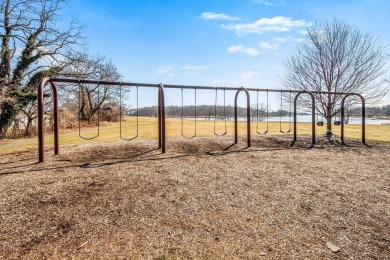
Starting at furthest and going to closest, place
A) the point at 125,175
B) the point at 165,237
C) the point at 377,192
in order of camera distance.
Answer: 1. the point at 125,175
2. the point at 377,192
3. the point at 165,237

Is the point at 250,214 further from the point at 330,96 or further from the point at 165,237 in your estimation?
the point at 330,96

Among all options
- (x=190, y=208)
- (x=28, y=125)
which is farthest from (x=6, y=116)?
(x=190, y=208)

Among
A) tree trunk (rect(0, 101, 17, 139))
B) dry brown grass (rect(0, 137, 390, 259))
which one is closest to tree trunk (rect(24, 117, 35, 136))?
A: tree trunk (rect(0, 101, 17, 139))

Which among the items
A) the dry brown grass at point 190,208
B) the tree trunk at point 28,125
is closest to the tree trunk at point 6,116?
the tree trunk at point 28,125

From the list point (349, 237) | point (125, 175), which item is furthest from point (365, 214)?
point (125, 175)

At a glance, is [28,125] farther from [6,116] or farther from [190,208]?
[190,208]

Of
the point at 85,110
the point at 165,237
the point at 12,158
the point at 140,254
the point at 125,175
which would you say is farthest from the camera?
the point at 85,110

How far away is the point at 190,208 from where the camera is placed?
2.71 meters

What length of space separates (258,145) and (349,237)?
449 centimetres

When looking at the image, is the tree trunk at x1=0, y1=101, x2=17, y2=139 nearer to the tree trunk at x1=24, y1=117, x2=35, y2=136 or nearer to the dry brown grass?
the tree trunk at x1=24, y1=117, x2=35, y2=136

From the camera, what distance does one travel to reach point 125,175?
12.1ft

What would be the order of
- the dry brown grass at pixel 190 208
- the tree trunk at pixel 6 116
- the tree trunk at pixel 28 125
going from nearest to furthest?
1. the dry brown grass at pixel 190 208
2. the tree trunk at pixel 6 116
3. the tree trunk at pixel 28 125

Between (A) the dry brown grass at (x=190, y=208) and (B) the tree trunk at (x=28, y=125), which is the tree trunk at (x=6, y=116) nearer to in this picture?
(B) the tree trunk at (x=28, y=125)

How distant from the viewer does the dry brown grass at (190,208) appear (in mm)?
2021
